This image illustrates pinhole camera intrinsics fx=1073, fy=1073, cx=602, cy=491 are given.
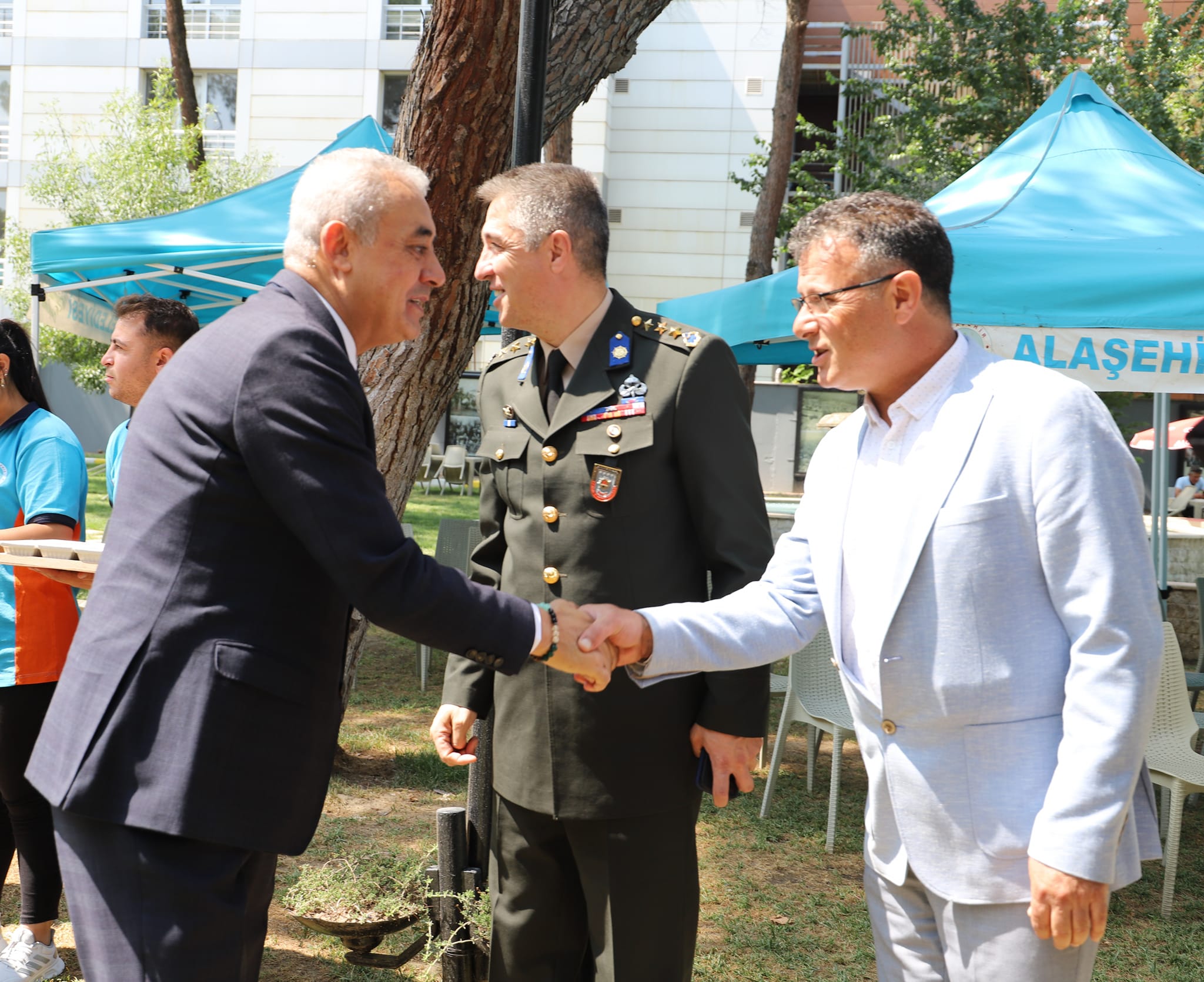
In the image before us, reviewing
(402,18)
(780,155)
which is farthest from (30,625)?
(402,18)

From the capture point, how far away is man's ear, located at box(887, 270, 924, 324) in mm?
1832

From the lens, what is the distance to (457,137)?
13.9ft

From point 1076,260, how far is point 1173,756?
Result: 6.65ft

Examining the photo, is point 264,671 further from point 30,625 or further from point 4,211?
point 4,211

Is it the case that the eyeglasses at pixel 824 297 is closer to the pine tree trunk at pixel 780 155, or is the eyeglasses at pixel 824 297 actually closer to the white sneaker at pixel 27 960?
the white sneaker at pixel 27 960

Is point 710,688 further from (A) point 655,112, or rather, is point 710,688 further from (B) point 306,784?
(A) point 655,112

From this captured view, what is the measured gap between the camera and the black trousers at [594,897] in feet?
7.42

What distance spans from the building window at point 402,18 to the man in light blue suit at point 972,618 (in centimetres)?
2960

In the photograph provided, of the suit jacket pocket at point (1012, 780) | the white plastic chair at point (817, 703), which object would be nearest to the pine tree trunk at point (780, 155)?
the white plastic chair at point (817, 703)

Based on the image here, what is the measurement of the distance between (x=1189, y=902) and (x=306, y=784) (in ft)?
12.9

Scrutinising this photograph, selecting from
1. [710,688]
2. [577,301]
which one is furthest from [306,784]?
[577,301]

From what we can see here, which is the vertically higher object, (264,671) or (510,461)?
(510,461)

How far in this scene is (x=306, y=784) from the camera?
5.89ft

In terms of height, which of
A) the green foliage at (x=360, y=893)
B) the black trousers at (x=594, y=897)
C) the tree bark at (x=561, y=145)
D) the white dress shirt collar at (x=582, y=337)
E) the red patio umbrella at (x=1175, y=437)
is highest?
the tree bark at (x=561, y=145)
